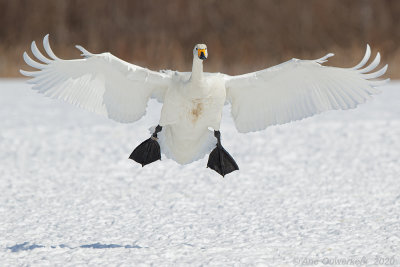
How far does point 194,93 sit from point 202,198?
251 centimetres

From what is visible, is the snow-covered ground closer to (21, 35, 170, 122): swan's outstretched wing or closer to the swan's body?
the swan's body

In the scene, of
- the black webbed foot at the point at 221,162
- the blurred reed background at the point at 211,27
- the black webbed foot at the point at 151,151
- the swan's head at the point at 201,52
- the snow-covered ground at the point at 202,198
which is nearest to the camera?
the swan's head at the point at 201,52

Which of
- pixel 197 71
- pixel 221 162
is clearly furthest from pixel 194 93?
pixel 221 162

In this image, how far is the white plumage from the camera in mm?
7043

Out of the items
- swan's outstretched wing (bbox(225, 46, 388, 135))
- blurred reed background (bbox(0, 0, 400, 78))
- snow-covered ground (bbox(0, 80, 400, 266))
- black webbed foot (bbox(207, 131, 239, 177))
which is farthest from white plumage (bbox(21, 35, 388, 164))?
blurred reed background (bbox(0, 0, 400, 78))

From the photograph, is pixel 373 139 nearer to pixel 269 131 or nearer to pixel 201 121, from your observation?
pixel 269 131

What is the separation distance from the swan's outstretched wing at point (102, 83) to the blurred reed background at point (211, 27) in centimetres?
1565

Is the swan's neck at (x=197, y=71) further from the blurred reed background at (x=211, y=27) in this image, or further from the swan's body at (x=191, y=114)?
the blurred reed background at (x=211, y=27)

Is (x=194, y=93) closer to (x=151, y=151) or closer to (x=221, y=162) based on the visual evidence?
(x=151, y=151)

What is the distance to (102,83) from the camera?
7.57 meters

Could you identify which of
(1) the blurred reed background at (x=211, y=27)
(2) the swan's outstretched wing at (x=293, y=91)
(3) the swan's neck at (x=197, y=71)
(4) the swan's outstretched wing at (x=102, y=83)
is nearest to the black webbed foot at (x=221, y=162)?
(2) the swan's outstretched wing at (x=293, y=91)

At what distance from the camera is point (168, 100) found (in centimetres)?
712

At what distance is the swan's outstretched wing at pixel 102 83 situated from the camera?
7297 mm

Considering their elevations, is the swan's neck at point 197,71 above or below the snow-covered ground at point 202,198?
above
